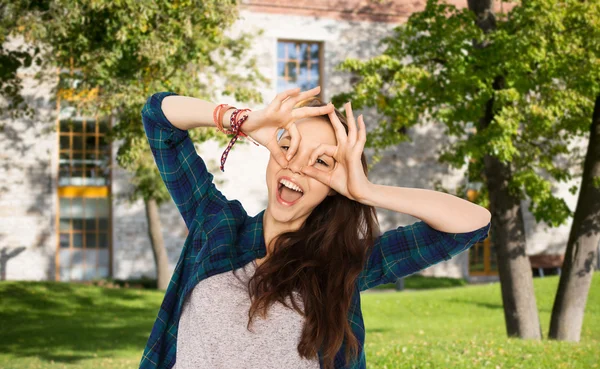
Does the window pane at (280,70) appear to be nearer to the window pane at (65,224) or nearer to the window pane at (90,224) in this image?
the window pane at (90,224)

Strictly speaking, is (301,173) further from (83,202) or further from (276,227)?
(83,202)

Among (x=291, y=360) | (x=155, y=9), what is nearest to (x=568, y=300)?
(x=155, y=9)

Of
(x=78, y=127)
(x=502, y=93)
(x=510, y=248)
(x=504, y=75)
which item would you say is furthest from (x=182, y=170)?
(x=78, y=127)

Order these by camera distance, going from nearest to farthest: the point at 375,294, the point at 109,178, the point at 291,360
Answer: the point at 291,360 → the point at 375,294 → the point at 109,178

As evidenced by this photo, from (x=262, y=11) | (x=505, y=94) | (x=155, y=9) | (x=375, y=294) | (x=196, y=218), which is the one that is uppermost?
(x=262, y=11)

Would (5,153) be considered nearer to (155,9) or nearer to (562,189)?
(155,9)

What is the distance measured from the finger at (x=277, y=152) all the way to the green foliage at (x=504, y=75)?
24.6 ft

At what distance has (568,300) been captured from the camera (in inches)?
428

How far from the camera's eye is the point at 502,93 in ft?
31.2

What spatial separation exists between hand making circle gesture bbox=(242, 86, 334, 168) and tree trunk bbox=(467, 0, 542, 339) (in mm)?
8597

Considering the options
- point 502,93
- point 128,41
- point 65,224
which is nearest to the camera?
point 502,93

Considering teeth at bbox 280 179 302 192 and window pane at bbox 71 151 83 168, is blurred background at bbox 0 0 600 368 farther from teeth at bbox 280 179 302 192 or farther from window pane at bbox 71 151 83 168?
teeth at bbox 280 179 302 192

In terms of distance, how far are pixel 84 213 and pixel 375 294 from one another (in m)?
7.92

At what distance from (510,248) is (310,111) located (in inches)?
364
